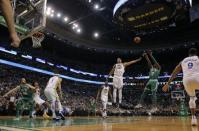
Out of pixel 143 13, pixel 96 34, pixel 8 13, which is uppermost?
pixel 96 34

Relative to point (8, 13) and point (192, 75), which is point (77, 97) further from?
point (8, 13)

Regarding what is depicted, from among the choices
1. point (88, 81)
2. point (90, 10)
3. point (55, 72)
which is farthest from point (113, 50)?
point (55, 72)

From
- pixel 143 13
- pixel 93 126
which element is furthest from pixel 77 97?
pixel 93 126

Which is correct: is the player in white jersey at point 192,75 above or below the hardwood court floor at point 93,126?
above

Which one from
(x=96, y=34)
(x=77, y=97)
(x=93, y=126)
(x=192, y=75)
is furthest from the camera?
(x=96, y=34)

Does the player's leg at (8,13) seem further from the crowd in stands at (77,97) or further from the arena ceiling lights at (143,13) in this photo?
the arena ceiling lights at (143,13)

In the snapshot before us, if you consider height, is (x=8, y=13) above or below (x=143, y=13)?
below

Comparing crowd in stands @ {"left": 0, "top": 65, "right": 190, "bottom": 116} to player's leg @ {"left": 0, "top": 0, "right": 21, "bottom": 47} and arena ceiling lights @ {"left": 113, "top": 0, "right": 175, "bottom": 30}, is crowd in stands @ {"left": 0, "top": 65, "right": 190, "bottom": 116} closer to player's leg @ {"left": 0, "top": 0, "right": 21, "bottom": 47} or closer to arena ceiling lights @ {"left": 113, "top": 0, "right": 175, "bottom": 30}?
arena ceiling lights @ {"left": 113, "top": 0, "right": 175, "bottom": 30}

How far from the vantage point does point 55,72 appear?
34.0ft

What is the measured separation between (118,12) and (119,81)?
9.16 meters

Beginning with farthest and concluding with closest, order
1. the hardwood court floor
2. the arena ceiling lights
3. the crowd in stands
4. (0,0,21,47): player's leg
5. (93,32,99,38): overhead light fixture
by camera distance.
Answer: (93,32,99,38): overhead light fixture → the crowd in stands → the arena ceiling lights → the hardwood court floor → (0,0,21,47): player's leg

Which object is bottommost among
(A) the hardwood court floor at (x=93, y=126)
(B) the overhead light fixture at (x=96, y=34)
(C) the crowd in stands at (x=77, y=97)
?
(A) the hardwood court floor at (x=93, y=126)

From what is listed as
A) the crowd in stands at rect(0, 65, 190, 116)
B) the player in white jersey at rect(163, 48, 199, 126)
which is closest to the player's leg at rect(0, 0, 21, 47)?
the player in white jersey at rect(163, 48, 199, 126)

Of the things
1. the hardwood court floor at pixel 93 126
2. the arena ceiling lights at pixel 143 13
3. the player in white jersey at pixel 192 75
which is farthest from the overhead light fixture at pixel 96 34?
the player in white jersey at pixel 192 75
